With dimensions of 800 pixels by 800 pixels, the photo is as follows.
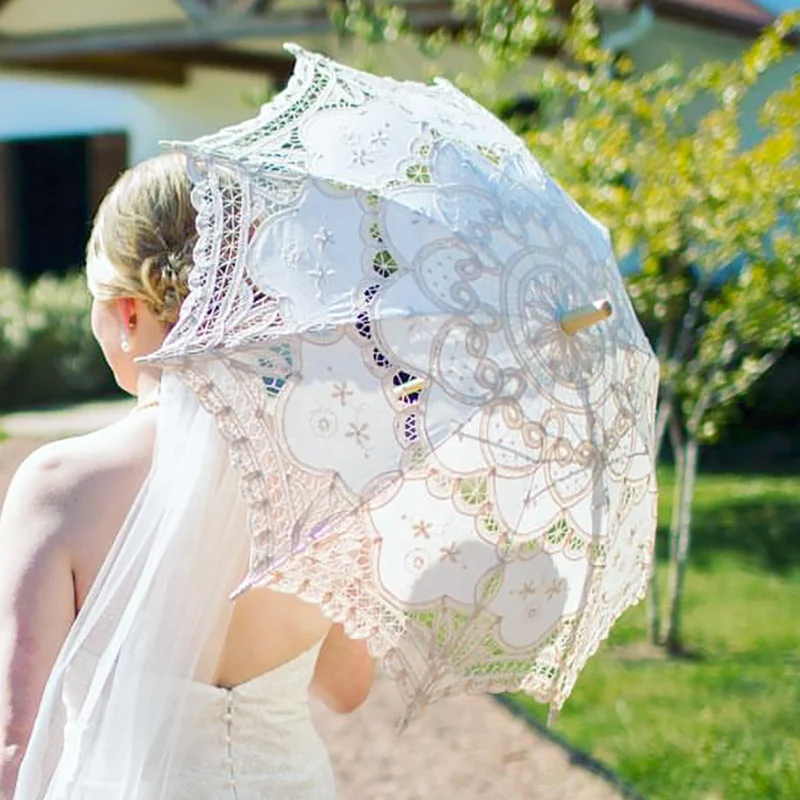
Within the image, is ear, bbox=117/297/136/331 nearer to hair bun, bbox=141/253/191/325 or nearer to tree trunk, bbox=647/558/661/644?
hair bun, bbox=141/253/191/325

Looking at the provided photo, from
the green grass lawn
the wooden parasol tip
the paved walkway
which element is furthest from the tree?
the wooden parasol tip

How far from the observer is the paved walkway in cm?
483

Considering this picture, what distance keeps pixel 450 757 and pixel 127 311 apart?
133 inches

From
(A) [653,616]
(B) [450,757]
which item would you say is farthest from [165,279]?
(A) [653,616]

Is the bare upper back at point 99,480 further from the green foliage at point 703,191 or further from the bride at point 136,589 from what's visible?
the green foliage at point 703,191

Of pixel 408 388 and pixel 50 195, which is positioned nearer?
pixel 408 388

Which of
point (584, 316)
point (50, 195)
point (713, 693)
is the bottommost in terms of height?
point (713, 693)

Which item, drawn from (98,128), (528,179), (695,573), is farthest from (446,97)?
(98,128)

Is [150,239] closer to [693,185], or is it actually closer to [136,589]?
[136,589]

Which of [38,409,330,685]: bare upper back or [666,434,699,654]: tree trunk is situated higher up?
[38,409,330,685]: bare upper back

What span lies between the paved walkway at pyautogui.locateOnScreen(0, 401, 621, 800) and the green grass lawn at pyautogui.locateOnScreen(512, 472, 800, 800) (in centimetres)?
16

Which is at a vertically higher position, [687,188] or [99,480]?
[687,188]

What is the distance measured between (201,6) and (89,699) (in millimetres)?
11415

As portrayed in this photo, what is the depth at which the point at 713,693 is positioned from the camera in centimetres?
579
